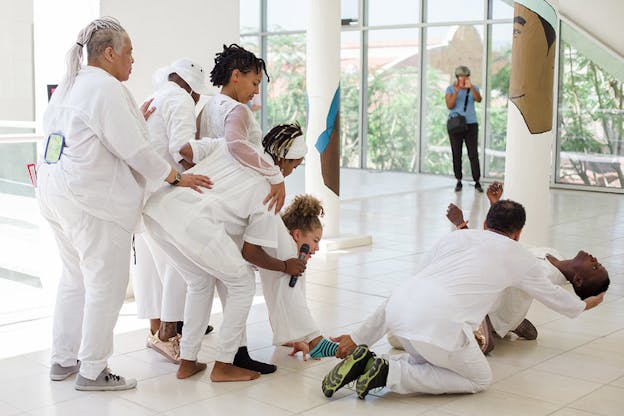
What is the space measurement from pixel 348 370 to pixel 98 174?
1356mm

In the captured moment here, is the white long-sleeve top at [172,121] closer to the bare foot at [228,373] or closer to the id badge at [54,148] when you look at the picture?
the id badge at [54,148]

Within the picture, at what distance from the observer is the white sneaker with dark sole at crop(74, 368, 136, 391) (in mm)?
3980

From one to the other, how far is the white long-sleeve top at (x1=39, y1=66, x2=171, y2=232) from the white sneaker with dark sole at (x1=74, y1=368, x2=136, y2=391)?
67 centimetres

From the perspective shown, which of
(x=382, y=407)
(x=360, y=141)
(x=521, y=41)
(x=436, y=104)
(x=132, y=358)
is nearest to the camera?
(x=382, y=407)

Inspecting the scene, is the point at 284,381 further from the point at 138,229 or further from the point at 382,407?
the point at 138,229

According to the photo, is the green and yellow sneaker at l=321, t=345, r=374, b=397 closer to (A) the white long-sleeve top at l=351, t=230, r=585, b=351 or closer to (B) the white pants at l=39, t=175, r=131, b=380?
(A) the white long-sleeve top at l=351, t=230, r=585, b=351

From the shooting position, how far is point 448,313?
3816 mm

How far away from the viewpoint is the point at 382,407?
3.80m

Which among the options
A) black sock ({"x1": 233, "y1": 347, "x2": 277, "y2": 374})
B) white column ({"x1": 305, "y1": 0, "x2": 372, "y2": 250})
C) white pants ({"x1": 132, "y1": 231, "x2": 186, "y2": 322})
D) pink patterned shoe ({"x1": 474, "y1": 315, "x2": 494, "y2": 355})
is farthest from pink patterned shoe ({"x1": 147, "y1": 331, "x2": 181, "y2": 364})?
white column ({"x1": 305, "y1": 0, "x2": 372, "y2": 250})

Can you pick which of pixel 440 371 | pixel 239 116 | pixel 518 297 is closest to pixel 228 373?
pixel 440 371

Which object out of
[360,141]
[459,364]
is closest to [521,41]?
[459,364]

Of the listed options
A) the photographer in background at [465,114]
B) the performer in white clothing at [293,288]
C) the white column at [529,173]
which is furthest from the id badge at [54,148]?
the photographer in background at [465,114]

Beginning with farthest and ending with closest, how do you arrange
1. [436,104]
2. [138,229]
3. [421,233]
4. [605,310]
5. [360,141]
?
[360,141] < [436,104] < [421,233] < [605,310] < [138,229]

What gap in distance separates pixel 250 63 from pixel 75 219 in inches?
44.2
